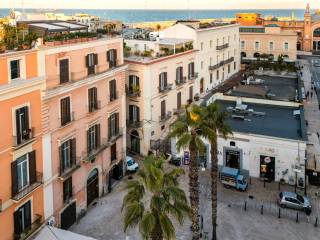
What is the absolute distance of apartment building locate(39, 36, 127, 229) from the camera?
28141 millimetres

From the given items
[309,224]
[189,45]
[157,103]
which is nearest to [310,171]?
[309,224]

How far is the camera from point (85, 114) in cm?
3241

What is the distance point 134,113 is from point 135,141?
10.3 ft

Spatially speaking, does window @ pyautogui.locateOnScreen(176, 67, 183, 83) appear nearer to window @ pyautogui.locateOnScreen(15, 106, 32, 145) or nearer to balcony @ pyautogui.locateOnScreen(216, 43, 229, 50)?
balcony @ pyautogui.locateOnScreen(216, 43, 229, 50)

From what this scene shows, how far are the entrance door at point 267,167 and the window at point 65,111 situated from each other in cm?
1833

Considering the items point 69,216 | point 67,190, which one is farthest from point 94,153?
point 69,216

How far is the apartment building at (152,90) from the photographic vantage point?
142 ft

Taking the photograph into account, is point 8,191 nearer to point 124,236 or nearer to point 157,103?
point 124,236

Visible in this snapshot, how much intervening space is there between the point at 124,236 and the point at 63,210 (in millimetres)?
4756

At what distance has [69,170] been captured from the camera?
1188 inches

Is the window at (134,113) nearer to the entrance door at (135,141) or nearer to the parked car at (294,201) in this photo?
the entrance door at (135,141)

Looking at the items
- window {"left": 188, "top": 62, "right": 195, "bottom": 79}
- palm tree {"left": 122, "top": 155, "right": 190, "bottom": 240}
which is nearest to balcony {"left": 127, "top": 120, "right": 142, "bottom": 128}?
window {"left": 188, "top": 62, "right": 195, "bottom": 79}

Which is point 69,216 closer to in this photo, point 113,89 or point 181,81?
point 113,89

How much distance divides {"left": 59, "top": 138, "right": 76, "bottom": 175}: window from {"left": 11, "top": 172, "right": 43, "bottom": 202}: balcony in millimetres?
2609
